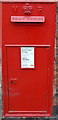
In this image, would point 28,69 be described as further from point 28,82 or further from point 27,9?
point 27,9

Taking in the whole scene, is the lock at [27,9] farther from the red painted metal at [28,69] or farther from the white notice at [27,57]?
the white notice at [27,57]

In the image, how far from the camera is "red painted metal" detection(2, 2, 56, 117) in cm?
368

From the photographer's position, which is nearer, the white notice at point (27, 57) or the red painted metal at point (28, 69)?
the red painted metal at point (28, 69)

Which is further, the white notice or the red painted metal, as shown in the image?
the white notice

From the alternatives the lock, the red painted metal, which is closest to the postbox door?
the red painted metal

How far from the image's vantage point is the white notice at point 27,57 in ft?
12.4

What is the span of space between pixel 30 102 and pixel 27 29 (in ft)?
4.27

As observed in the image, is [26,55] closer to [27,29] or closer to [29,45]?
Answer: [29,45]

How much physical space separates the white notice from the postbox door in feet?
0.11

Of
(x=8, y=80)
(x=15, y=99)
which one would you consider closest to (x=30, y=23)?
(x=8, y=80)

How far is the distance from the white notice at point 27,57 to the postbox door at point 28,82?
35mm

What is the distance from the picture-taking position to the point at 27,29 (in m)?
3.72

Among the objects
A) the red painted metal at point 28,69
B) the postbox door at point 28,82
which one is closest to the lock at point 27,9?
the red painted metal at point 28,69

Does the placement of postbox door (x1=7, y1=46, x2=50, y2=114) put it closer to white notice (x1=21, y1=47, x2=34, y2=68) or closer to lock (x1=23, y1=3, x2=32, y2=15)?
white notice (x1=21, y1=47, x2=34, y2=68)
